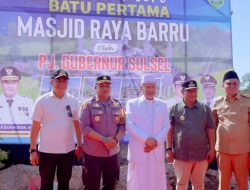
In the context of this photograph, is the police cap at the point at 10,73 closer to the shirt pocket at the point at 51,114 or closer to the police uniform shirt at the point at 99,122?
the shirt pocket at the point at 51,114

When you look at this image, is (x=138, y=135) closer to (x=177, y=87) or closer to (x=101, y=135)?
(x=101, y=135)

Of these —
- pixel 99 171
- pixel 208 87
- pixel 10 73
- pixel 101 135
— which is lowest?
pixel 99 171

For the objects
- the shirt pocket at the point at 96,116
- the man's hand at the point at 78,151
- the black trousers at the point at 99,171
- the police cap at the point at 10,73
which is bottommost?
the black trousers at the point at 99,171

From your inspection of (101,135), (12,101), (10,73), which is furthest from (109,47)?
(101,135)

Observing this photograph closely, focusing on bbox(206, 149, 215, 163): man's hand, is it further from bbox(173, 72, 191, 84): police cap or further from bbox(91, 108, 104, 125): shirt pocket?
bbox(173, 72, 191, 84): police cap

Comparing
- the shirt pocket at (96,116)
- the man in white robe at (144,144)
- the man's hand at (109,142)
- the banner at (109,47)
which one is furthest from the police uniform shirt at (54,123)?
the banner at (109,47)

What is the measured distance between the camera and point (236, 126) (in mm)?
3982

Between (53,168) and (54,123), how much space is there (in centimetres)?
47

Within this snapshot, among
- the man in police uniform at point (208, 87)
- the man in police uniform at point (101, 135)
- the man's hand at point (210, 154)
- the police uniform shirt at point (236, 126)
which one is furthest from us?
the man in police uniform at point (208, 87)

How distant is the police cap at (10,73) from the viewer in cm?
641

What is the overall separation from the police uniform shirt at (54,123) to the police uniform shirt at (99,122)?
17cm

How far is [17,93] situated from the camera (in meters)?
6.47

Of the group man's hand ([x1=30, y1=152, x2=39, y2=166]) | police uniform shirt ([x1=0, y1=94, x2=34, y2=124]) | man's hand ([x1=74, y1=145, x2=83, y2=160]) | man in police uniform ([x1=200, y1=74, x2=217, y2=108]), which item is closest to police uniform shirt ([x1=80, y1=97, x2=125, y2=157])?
man's hand ([x1=74, y1=145, x2=83, y2=160])

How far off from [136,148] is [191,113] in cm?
71
